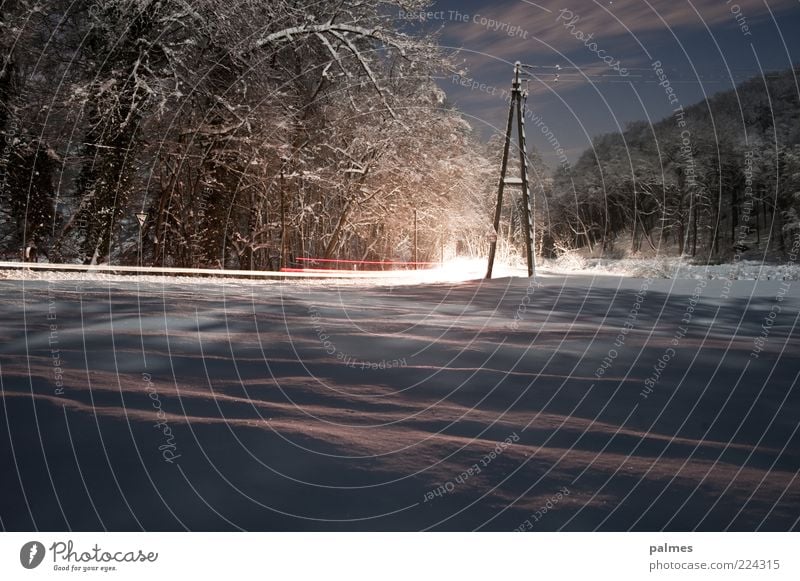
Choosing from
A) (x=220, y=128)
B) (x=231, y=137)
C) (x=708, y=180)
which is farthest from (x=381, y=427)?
(x=708, y=180)

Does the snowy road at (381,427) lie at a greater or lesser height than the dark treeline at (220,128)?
lesser

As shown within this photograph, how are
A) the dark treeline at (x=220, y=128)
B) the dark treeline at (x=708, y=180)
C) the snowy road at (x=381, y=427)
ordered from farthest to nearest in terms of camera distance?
the dark treeline at (x=708, y=180) < the dark treeline at (x=220, y=128) < the snowy road at (x=381, y=427)

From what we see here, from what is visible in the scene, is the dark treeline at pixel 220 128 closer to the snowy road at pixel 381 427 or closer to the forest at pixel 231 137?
the forest at pixel 231 137

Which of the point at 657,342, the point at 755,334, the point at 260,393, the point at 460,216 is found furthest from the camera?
the point at 460,216

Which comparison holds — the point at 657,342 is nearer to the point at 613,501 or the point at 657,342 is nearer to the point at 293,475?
the point at 613,501

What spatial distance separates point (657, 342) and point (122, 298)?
8.26 metres

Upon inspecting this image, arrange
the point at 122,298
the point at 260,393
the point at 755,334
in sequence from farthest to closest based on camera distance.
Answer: the point at 122,298, the point at 755,334, the point at 260,393

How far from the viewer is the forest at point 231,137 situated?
18.2 metres

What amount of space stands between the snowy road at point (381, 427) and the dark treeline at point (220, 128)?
39.1ft

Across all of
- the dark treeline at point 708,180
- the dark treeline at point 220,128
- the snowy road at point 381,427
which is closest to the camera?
the snowy road at point 381,427

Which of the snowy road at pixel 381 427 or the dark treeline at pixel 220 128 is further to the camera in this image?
the dark treeline at pixel 220 128

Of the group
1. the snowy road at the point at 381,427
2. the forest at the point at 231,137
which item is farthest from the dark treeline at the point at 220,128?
the snowy road at the point at 381,427
